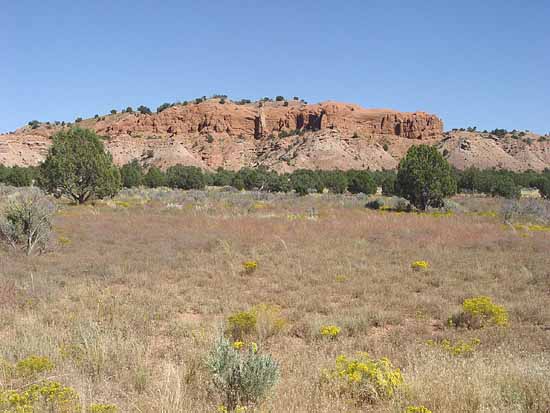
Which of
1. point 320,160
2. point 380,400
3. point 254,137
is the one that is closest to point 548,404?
point 380,400

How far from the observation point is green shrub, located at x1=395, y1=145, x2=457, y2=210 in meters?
26.4

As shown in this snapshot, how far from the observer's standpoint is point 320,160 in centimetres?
8112

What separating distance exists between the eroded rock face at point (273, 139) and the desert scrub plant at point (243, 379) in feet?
247

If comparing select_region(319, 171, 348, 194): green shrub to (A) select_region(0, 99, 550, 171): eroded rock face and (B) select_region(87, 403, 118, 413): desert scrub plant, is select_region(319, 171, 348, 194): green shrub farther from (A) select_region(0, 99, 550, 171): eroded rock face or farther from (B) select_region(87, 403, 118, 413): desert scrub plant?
(B) select_region(87, 403, 118, 413): desert scrub plant

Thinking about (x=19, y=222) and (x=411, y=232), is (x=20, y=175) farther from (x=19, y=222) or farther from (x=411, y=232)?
(x=411, y=232)

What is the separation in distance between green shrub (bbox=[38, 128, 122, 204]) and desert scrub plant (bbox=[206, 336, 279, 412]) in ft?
83.6

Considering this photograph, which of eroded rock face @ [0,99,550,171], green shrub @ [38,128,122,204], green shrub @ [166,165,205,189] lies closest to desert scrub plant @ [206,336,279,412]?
green shrub @ [38,128,122,204]

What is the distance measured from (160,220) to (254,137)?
83217mm

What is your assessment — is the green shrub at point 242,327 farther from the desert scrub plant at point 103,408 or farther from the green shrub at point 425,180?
the green shrub at point 425,180

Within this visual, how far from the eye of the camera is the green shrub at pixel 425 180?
26.4m

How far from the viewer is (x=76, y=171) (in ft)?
88.1

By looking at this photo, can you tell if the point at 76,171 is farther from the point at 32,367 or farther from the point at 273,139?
the point at 273,139

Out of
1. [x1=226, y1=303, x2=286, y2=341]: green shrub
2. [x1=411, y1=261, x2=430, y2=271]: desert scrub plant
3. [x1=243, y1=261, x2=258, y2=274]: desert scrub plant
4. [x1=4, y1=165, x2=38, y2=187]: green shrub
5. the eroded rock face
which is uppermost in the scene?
the eroded rock face

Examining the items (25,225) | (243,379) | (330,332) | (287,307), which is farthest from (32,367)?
(25,225)
